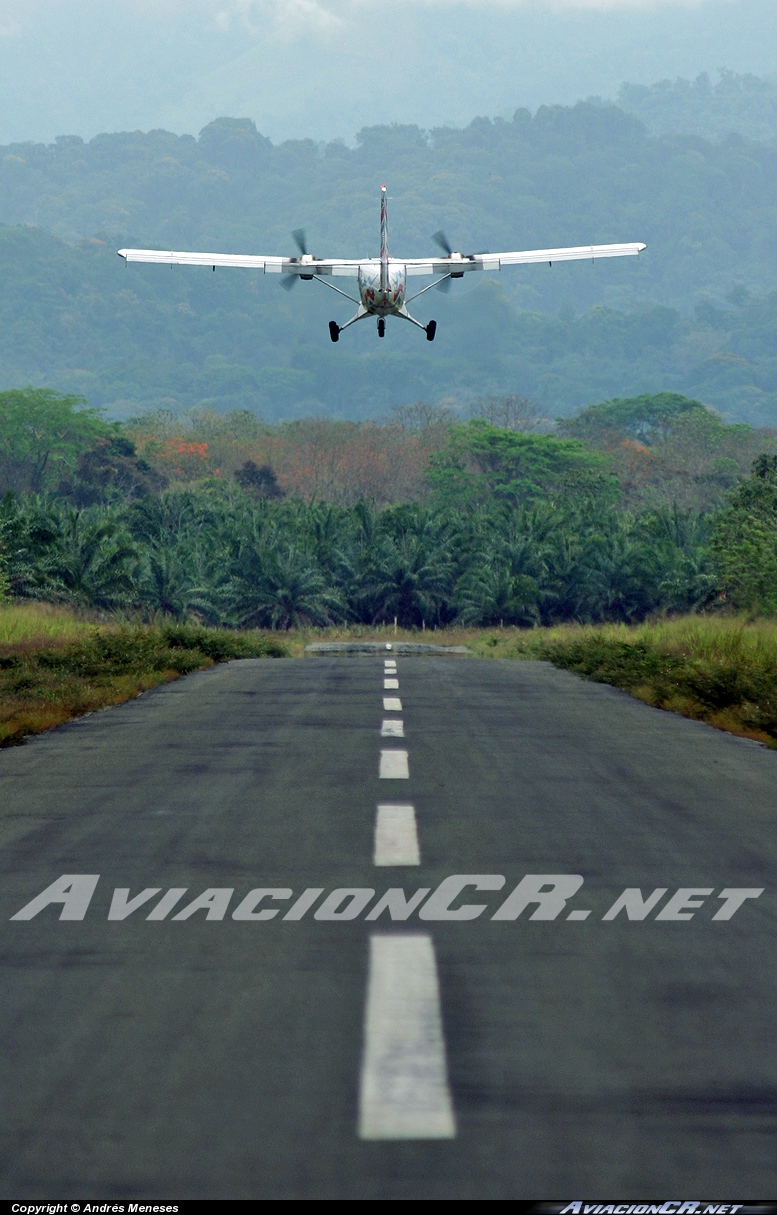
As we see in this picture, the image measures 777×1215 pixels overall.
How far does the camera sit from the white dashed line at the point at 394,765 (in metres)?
9.38

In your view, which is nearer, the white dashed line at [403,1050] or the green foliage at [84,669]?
the white dashed line at [403,1050]

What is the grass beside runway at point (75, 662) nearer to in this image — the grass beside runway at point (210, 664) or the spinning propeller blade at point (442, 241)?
the grass beside runway at point (210, 664)

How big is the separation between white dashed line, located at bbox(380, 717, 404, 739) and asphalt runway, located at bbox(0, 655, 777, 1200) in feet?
7.79

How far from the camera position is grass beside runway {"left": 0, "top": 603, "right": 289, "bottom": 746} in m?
14.0

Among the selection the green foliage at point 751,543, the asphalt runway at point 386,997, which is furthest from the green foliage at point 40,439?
the asphalt runway at point 386,997

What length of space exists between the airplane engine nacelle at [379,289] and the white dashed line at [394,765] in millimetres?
24835

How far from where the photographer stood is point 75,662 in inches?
747

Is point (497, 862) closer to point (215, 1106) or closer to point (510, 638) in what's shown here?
point (215, 1106)

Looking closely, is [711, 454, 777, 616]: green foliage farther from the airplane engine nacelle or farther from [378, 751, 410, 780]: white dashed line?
[378, 751, 410, 780]: white dashed line

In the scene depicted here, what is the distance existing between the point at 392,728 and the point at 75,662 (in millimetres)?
7526

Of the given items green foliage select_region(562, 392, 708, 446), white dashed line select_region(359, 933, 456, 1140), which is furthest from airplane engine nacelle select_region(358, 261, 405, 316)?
green foliage select_region(562, 392, 708, 446)
